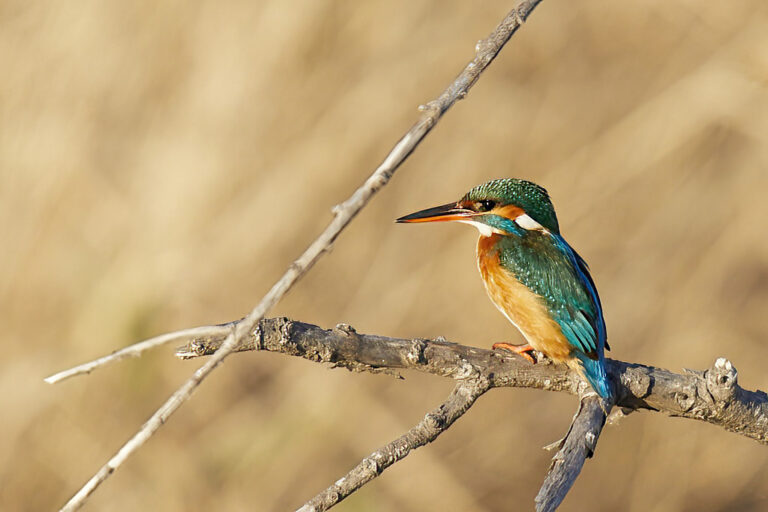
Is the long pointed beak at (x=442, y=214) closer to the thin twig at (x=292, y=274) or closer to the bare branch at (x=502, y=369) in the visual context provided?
the bare branch at (x=502, y=369)

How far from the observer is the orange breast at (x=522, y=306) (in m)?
1.99

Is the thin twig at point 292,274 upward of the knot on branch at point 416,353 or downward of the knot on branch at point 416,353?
downward

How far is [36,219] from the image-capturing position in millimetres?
3145

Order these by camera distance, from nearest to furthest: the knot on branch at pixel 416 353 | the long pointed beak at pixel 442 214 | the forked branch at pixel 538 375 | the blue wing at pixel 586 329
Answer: the forked branch at pixel 538 375
the knot on branch at pixel 416 353
the blue wing at pixel 586 329
the long pointed beak at pixel 442 214

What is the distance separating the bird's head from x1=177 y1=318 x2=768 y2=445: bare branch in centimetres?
49

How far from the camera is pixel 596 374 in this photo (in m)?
1.75

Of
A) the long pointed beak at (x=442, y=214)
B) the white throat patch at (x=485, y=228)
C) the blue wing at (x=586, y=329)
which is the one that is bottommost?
the blue wing at (x=586, y=329)

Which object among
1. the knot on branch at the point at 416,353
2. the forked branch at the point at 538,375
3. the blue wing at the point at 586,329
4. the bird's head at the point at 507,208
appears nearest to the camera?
the forked branch at the point at 538,375

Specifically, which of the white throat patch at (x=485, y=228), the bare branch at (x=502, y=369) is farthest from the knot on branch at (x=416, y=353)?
the white throat patch at (x=485, y=228)

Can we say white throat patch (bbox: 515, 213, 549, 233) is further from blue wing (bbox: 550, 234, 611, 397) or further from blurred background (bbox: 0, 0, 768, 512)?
blurred background (bbox: 0, 0, 768, 512)

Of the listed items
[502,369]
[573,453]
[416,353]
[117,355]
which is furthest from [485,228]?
[117,355]

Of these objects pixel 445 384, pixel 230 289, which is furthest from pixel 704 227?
pixel 230 289

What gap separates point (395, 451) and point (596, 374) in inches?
22.9

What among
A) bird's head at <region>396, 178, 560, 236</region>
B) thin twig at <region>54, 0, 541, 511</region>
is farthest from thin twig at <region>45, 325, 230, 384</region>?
bird's head at <region>396, 178, 560, 236</region>
